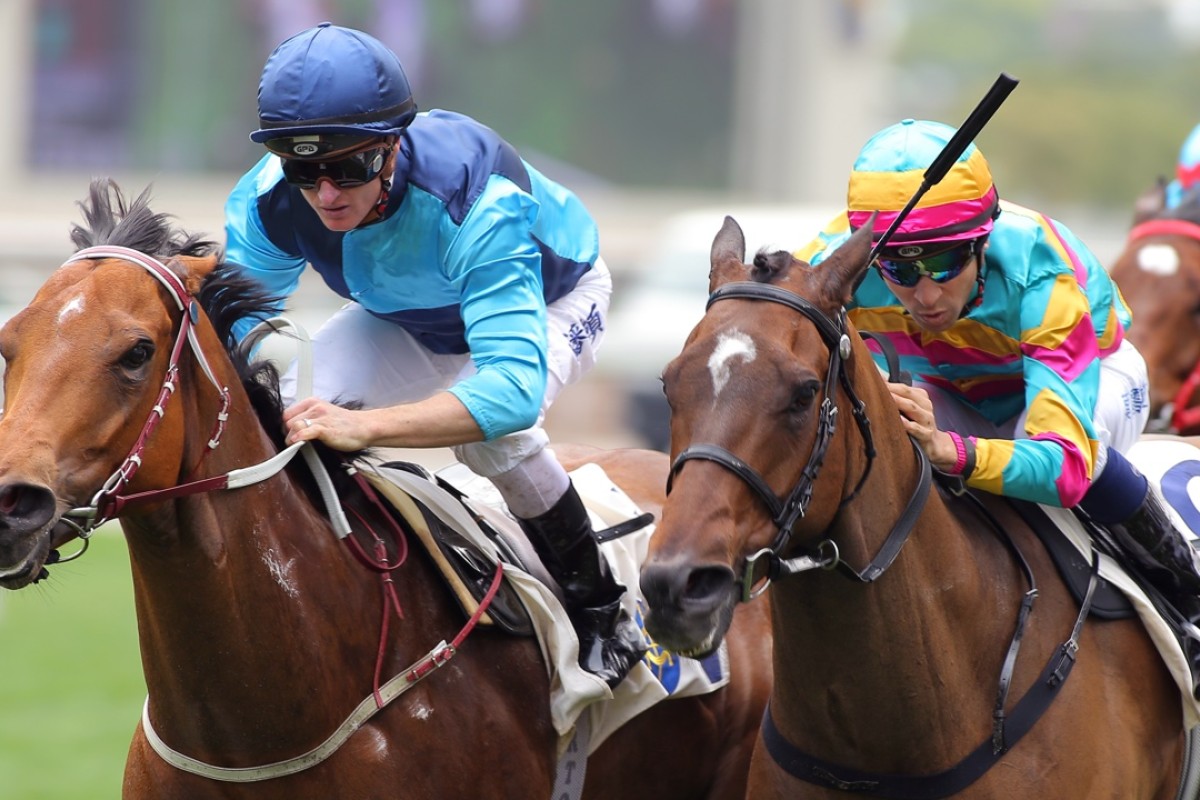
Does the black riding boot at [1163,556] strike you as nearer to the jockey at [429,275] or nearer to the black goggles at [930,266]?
the black goggles at [930,266]

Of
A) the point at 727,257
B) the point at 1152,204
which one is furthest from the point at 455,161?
the point at 1152,204

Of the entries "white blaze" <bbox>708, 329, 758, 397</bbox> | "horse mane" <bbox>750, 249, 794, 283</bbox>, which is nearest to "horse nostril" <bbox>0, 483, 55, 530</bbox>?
"white blaze" <bbox>708, 329, 758, 397</bbox>

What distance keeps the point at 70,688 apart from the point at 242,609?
6.63m

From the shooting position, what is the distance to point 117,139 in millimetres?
32062

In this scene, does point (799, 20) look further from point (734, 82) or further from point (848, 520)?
point (848, 520)

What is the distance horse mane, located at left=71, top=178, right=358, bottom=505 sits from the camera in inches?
157

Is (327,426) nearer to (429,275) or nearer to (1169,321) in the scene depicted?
(429,275)

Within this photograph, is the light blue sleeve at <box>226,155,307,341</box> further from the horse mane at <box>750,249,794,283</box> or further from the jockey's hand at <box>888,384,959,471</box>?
the jockey's hand at <box>888,384,959,471</box>

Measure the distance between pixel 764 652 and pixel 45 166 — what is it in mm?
28641

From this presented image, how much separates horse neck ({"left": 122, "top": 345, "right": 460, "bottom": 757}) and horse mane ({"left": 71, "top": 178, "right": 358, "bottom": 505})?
11 cm

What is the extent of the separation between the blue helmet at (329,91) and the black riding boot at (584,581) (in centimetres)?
110

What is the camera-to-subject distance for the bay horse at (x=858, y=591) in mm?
3496

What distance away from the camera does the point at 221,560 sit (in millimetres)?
3885

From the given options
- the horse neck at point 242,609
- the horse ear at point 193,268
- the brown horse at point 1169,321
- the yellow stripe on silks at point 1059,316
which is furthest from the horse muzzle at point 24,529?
the brown horse at point 1169,321
